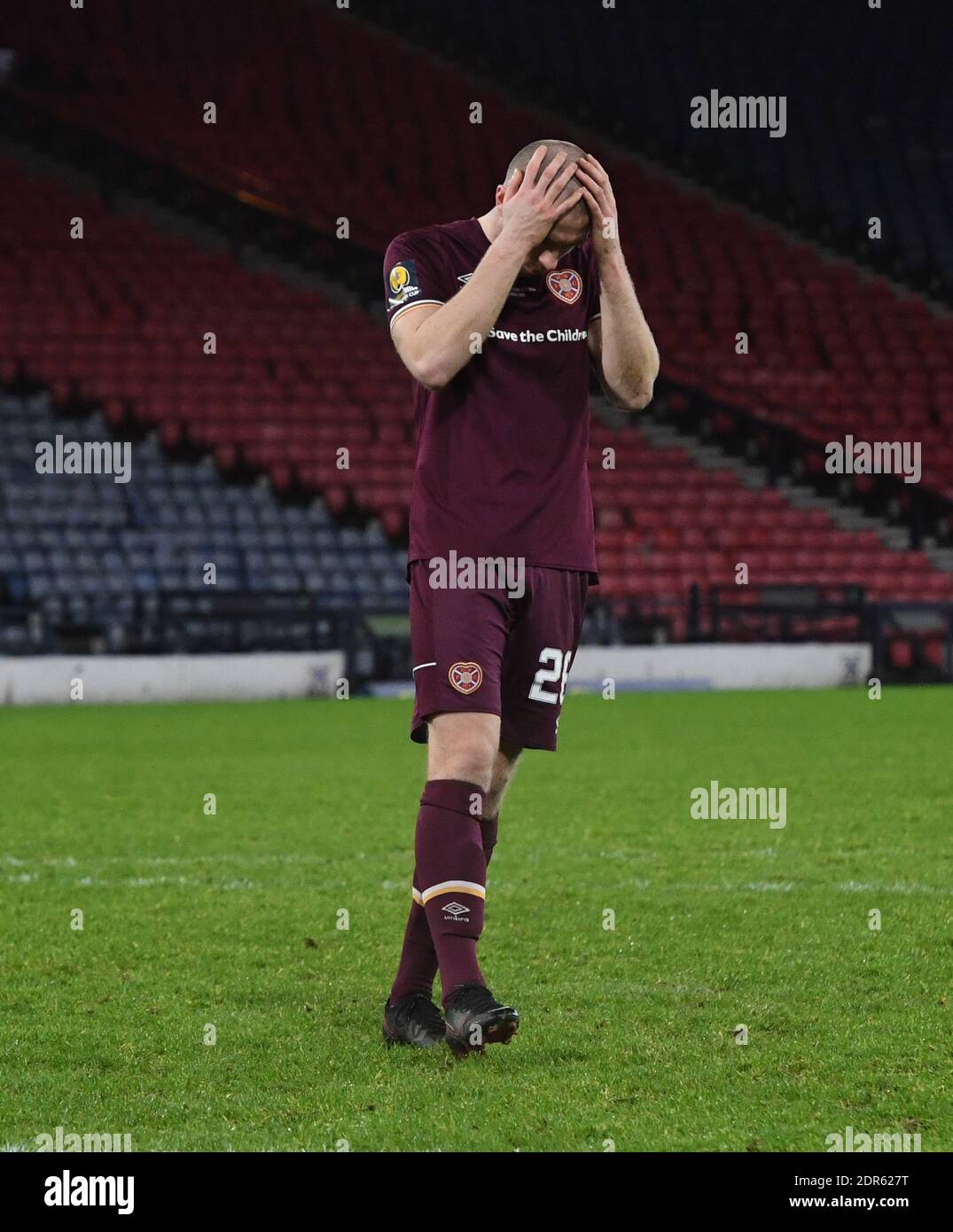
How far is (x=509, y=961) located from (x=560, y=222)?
199 centimetres

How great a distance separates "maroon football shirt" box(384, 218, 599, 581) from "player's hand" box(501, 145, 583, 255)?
22 cm

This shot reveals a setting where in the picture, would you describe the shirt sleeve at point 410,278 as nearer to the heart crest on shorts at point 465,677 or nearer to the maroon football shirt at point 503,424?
the maroon football shirt at point 503,424

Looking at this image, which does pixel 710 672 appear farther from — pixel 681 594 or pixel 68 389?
pixel 68 389

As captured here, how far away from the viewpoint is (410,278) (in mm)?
3727

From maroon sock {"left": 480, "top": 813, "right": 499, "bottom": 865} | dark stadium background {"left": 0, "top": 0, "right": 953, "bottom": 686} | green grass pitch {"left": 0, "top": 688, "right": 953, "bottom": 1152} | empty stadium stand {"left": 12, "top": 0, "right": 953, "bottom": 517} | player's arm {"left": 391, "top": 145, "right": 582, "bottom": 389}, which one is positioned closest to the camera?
green grass pitch {"left": 0, "top": 688, "right": 953, "bottom": 1152}

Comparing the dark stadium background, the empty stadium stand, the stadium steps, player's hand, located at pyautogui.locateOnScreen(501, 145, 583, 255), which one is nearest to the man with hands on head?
player's hand, located at pyautogui.locateOnScreen(501, 145, 583, 255)

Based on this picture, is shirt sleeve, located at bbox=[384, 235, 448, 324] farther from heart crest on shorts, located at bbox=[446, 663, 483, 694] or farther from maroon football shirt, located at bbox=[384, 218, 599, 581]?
heart crest on shorts, located at bbox=[446, 663, 483, 694]

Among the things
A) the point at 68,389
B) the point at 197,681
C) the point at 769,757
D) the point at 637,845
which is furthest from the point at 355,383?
the point at 637,845

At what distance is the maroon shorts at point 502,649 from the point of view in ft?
11.8

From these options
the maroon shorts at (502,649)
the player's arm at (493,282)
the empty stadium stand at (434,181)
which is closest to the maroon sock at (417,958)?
the maroon shorts at (502,649)

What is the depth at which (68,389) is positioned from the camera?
20.5 meters

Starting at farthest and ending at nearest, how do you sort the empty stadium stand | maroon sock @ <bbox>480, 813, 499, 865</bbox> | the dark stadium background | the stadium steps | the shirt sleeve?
the empty stadium stand
the stadium steps
the dark stadium background
maroon sock @ <bbox>480, 813, 499, 865</bbox>
the shirt sleeve

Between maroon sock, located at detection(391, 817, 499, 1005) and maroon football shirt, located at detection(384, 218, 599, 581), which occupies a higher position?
maroon football shirt, located at detection(384, 218, 599, 581)

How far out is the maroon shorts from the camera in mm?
3584
